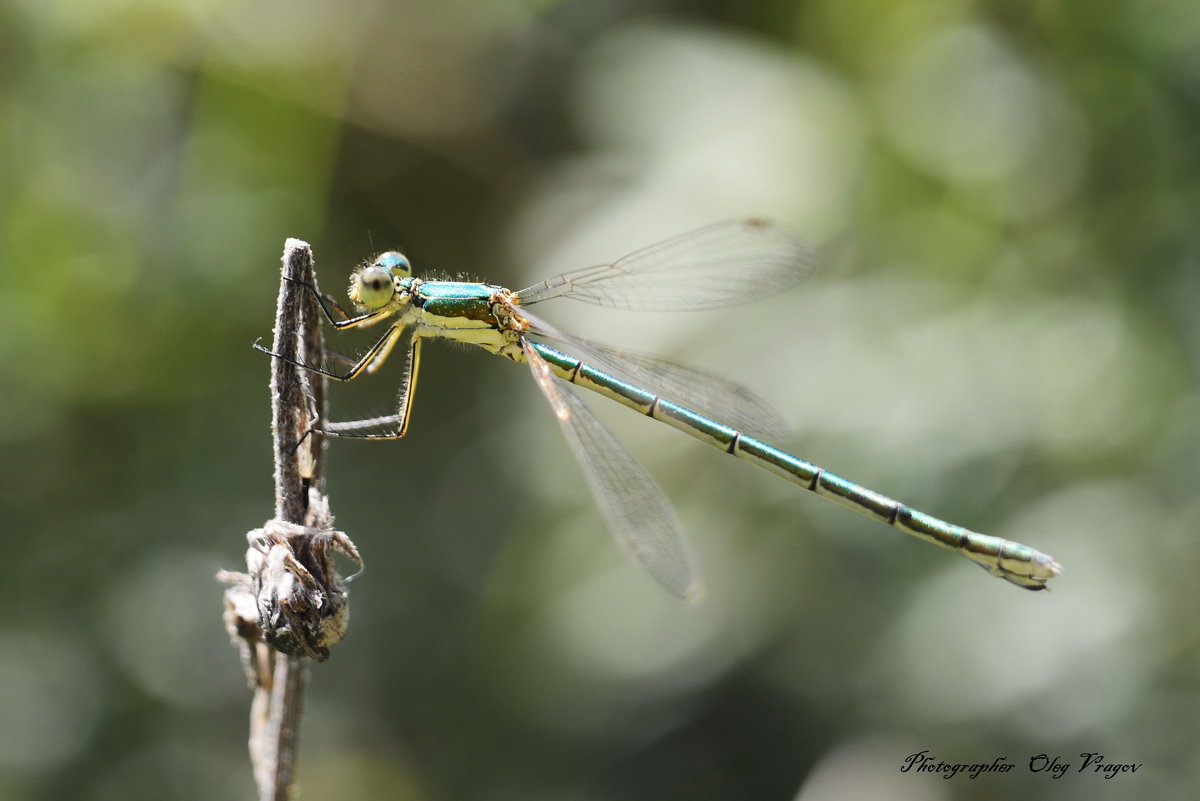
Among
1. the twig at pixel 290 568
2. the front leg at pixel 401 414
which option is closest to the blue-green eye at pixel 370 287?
the front leg at pixel 401 414

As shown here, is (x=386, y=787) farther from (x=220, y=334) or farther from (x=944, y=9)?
(x=944, y=9)

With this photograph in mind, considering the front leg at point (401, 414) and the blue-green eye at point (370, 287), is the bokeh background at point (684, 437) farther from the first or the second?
the blue-green eye at point (370, 287)

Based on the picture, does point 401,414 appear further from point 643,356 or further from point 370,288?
point 643,356

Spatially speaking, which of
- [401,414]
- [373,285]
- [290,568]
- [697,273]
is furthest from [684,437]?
[290,568]

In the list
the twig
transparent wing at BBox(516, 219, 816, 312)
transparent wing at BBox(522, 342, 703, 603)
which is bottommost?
the twig

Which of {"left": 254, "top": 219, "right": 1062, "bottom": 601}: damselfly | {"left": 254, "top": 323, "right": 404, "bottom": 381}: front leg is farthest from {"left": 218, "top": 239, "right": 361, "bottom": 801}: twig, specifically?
{"left": 254, "top": 219, "right": 1062, "bottom": 601}: damselfly

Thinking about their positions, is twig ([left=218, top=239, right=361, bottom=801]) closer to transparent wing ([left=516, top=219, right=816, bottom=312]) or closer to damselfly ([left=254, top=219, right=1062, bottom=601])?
damselfly ([left=254, top=219, right=1062, bottom=601])
